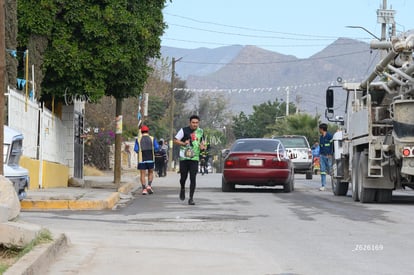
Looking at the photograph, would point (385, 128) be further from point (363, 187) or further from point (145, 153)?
point (145, 153)

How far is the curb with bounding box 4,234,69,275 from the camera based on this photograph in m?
7.78

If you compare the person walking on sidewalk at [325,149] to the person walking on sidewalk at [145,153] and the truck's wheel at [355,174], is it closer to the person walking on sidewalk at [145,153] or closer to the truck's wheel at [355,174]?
the truck's wheel at [355,174]

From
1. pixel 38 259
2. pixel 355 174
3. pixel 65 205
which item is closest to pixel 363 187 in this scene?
pixel 355 174

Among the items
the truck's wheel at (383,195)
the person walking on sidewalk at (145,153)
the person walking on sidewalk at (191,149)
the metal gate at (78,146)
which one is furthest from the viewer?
the metal gate at (78,146)

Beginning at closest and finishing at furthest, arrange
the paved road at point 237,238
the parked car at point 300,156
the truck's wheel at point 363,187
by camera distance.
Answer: the paved road at point 237,238 → the truck's wheel at point 363,187 → the parked car at point 300,156

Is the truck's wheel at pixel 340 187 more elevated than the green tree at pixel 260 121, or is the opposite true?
the green tree at pixel 260 121

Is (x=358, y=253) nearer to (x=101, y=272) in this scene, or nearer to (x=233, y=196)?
(x=101, y=272)

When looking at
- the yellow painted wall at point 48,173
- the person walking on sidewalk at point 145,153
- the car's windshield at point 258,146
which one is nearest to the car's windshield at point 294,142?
the car's windshield at point 258,146

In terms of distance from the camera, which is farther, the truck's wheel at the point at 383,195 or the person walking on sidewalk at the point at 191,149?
the truck's wheel at the point at 383,195

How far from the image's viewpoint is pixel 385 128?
19.3 m

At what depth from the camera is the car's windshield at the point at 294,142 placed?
1699 inches

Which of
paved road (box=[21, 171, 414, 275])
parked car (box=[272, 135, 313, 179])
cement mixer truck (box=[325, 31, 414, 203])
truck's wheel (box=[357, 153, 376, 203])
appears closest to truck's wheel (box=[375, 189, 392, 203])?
cement mixer truck (box=[325, 31, 414, 203])

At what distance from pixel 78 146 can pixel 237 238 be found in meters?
17.6

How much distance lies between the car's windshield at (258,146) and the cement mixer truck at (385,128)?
3073 millimetres
